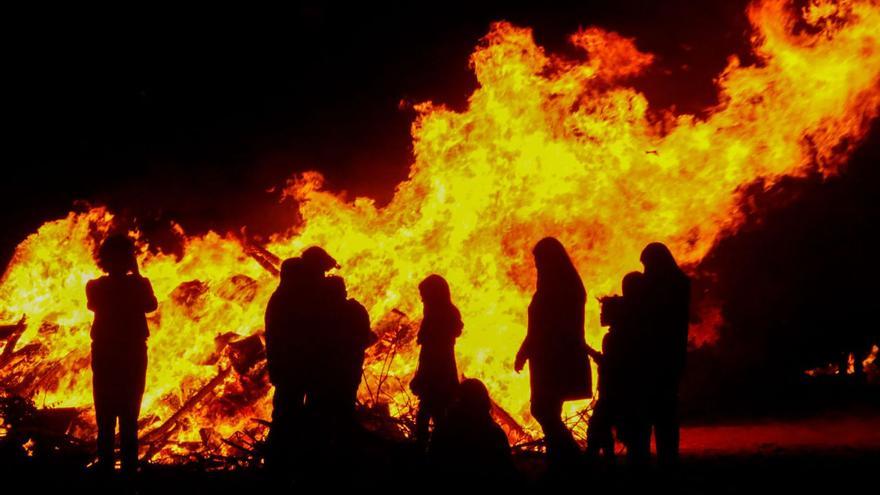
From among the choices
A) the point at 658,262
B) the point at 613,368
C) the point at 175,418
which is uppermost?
the point at 658,262

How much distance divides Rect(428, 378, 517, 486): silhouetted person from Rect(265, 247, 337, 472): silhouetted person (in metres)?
1.71

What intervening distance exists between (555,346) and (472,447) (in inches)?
62.0

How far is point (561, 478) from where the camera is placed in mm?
4965

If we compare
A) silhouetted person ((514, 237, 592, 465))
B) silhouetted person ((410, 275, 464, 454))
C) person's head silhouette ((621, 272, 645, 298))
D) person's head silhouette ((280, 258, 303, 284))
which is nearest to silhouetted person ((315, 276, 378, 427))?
person's head silhouette ((280, 258, 303, 284))

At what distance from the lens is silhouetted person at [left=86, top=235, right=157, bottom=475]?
5504mm

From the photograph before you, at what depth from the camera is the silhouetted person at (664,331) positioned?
491 centimetres

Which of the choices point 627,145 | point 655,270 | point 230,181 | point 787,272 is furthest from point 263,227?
point 787,272

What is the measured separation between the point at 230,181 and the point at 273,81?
2.43 m

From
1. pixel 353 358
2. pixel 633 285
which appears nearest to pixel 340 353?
pixel 353 358

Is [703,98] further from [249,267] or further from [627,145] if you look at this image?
[249,267]

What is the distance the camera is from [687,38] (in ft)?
37.3

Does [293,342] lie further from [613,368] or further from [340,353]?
[613,368]

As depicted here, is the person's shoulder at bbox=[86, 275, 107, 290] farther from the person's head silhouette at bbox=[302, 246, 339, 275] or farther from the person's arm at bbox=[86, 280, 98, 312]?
the person's head silhouette at bbox=[302, 246, 339, 275]

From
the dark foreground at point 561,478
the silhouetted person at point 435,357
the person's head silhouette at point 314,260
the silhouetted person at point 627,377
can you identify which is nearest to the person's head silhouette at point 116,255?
the person's head silhouette at point 314,260
